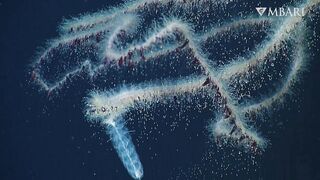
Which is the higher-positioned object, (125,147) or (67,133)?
(67,133)

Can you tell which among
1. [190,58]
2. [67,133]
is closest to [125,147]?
[67,133]

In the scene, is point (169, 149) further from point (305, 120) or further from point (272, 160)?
point (305, 120)

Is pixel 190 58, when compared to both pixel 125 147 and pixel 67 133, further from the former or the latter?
pixel 67 133

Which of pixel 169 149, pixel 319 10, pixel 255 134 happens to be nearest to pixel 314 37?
pixel 319 10
